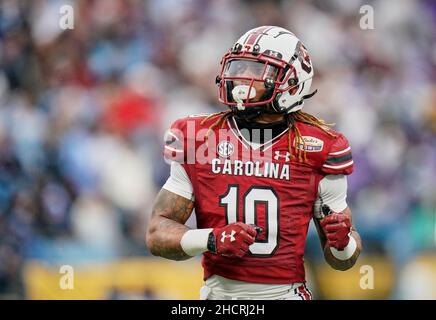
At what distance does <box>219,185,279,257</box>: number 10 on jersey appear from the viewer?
331cm

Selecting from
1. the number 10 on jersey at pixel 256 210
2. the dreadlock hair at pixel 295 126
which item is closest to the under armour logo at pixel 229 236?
the number 10 on jersey at pixel 256 210

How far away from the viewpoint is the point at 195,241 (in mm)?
3199

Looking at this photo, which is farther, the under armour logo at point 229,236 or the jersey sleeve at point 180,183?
the jersey sleeve at point 180,183

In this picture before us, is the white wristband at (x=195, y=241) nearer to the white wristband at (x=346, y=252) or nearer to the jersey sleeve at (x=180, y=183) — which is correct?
the jersey sleeve at (x=180, y=183)

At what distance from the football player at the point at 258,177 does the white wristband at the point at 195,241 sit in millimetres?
14

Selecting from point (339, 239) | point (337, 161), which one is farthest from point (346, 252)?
point (337, 161)

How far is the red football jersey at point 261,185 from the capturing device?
10.9 feet

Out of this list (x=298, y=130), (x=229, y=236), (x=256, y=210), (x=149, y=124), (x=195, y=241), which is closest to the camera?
(x=229, y=236)

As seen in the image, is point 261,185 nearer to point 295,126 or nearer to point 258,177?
point 258,177

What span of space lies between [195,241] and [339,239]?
0.54m

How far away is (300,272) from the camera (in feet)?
11.2

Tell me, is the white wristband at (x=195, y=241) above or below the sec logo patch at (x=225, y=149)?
below
